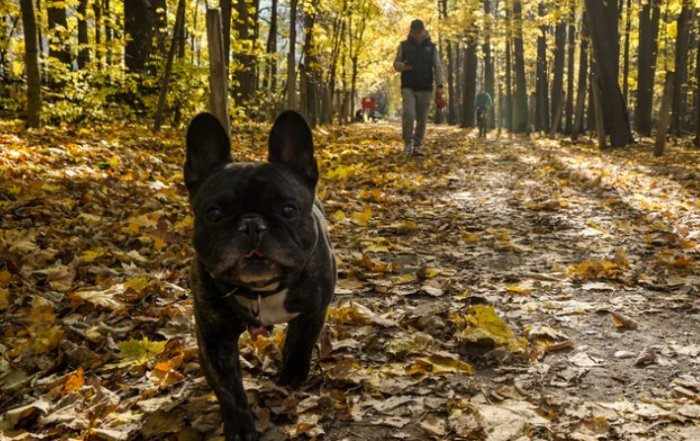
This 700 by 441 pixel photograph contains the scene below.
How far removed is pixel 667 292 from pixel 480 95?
22.6 meters

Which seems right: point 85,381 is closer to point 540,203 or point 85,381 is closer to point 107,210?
point 107,210

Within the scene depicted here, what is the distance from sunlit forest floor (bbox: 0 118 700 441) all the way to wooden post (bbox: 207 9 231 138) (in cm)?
132

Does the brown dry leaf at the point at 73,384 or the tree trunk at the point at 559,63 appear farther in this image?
the tree trunk at the point at 559,63

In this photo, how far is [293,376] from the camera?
3037mm

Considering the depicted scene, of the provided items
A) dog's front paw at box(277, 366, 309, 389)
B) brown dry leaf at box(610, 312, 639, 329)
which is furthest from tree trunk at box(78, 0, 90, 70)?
brown dry leaf at box(610, 312, 639, 329)

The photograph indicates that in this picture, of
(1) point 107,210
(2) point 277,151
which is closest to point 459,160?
(1) point 107,210

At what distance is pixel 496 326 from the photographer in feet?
11.7

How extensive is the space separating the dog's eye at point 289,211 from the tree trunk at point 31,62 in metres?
9.67

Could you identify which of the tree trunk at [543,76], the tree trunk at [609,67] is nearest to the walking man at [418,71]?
the tree trunk at [609,67]

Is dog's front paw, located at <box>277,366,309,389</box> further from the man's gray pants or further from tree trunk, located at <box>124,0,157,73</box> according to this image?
tree trunk, located at <box>124,0,157,73</box>

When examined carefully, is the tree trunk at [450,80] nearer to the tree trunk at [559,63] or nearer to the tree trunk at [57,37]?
the tree trunk at [559,63]

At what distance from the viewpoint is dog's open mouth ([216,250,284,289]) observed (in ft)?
7.39

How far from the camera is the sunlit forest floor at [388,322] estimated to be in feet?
8.95

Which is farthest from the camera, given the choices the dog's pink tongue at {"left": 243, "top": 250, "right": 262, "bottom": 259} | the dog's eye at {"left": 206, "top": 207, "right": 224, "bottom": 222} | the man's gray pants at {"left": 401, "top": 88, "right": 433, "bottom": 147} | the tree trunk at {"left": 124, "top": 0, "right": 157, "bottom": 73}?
the tree trunk at {"left": 124, "top": 0, "right": 157, "bottom": 73}
